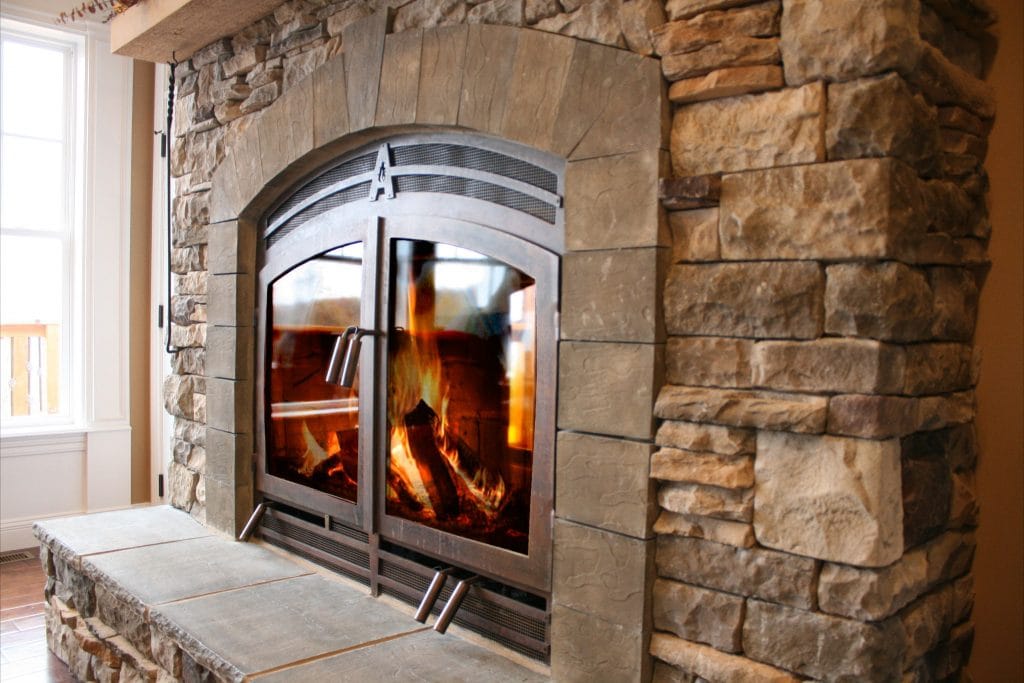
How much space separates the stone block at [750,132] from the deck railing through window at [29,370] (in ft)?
13.1

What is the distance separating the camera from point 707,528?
1.60m

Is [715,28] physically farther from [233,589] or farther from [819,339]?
[233,589]

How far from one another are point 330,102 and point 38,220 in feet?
9.06

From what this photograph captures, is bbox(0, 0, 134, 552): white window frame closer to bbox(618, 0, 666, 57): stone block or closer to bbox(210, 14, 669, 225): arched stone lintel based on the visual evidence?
bbox(210, 14, 669, 225): arched stone lintel

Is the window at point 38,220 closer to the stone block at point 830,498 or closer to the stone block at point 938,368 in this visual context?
the stone block at point 830,498

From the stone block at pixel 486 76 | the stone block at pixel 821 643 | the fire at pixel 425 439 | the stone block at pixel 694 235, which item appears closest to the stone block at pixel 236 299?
the fire at pixel 425 439

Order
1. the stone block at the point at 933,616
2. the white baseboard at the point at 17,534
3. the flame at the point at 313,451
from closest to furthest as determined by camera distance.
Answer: the stone block at the point at 933,616 → the flame at the point at 313,451 → the white baseboard at the point at 17,534

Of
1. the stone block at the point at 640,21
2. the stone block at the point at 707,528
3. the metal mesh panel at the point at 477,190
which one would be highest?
the stone block at the point at 640,21

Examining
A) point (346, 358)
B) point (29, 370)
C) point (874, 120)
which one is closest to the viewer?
point (874, 120)

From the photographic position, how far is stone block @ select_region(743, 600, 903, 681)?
142cm

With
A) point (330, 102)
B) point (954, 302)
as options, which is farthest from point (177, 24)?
point (954, 302)

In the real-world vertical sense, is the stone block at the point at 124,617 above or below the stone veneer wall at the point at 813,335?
below

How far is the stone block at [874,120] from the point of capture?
1391mm

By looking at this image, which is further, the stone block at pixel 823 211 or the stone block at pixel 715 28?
the stone block at pixel 715 28
